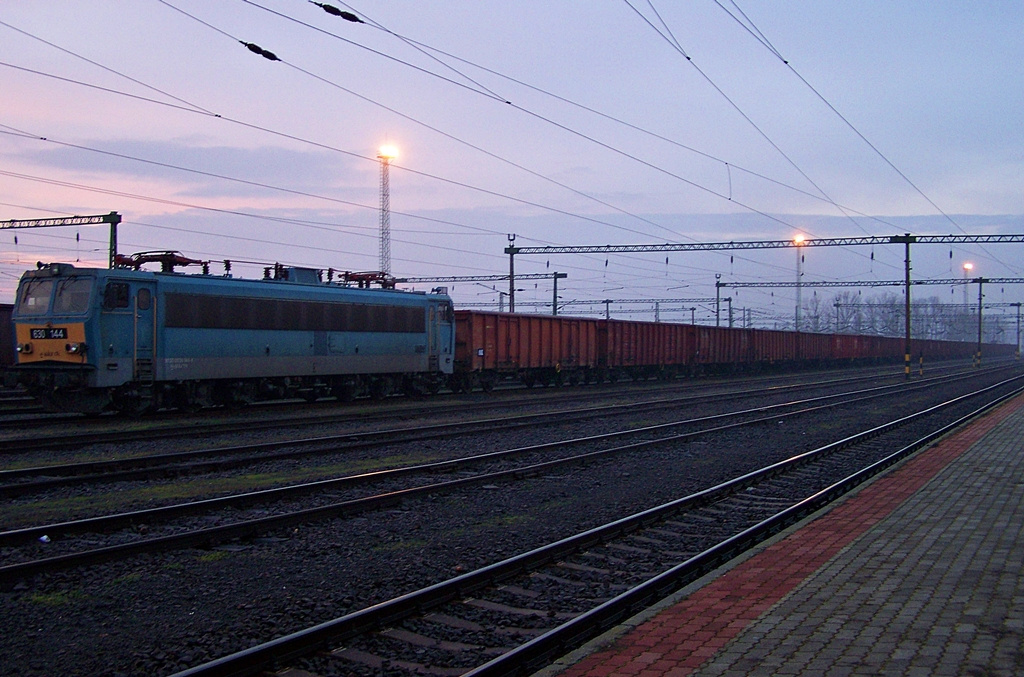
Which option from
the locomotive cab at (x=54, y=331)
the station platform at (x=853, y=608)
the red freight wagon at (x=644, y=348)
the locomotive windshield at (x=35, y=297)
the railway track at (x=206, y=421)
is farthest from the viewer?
the red freight wagon at (x=644, y=348)

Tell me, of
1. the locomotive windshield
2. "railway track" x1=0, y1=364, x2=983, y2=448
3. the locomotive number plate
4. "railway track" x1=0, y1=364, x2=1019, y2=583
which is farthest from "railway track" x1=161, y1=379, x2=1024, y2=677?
the locomotive windshield

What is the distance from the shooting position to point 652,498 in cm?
1088

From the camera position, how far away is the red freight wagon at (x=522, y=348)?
96.5 ft

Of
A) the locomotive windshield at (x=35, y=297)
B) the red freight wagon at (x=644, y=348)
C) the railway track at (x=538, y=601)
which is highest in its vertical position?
the locomotive windshield at (x=35, y=297)

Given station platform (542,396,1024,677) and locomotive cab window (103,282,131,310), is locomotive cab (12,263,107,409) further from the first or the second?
station platform (542,396,1024,677)

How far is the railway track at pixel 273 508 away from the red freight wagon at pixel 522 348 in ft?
44.9

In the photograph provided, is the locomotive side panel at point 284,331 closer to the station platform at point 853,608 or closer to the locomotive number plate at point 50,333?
the locomotive number plate at point 50,333

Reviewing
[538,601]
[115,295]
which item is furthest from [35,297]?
[538,601]

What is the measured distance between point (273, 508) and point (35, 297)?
12.0 metres

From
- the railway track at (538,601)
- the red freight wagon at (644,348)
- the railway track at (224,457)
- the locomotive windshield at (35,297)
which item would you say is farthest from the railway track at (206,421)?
the red freight wagon at (644,348)

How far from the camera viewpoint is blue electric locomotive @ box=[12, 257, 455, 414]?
1781 centimetres

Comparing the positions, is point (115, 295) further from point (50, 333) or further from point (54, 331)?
point (50, 333)

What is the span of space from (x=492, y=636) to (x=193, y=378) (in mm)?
15376

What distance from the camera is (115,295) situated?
1798cm
